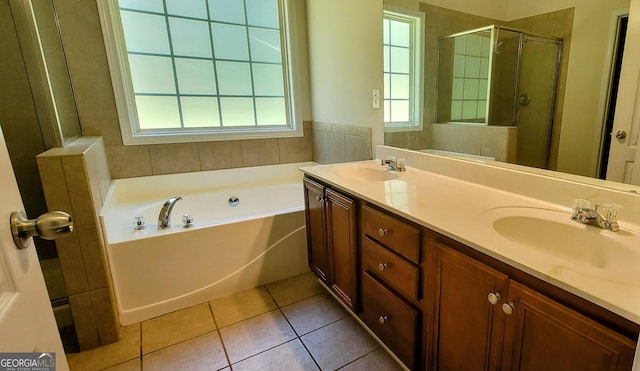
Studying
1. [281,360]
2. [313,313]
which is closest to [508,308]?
[281,360]

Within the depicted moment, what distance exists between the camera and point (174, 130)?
8.79 feet

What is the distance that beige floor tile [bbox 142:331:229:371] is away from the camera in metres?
1.54

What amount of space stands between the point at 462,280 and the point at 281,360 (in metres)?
1.02

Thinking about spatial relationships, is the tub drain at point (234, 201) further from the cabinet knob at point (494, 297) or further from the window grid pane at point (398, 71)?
the cabinet knob at point (494, 297)

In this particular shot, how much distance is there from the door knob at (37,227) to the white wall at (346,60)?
6.11 ft

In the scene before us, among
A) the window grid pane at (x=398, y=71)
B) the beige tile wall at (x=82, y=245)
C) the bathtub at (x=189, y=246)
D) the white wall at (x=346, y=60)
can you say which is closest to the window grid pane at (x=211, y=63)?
the white wall at (x=346, y=60)

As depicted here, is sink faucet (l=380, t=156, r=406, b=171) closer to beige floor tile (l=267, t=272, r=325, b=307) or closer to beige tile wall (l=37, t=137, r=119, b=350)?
beige floor tile (l=267, t=272, r=325, b=307)

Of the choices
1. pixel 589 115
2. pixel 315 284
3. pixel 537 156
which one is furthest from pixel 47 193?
pixel 589 115

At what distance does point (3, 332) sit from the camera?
16.9 inches

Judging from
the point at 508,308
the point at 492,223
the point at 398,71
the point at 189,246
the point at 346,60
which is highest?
the point at 346,60

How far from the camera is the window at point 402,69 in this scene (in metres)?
1.86

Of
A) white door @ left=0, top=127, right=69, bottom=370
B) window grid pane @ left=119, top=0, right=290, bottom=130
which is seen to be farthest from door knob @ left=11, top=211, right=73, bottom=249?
window grid pane @ left=119, top=0, right=290, bottom=130

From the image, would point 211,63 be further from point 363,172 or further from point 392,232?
point 392,232

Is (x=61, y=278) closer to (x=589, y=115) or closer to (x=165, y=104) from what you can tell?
(x=165, y=104)
